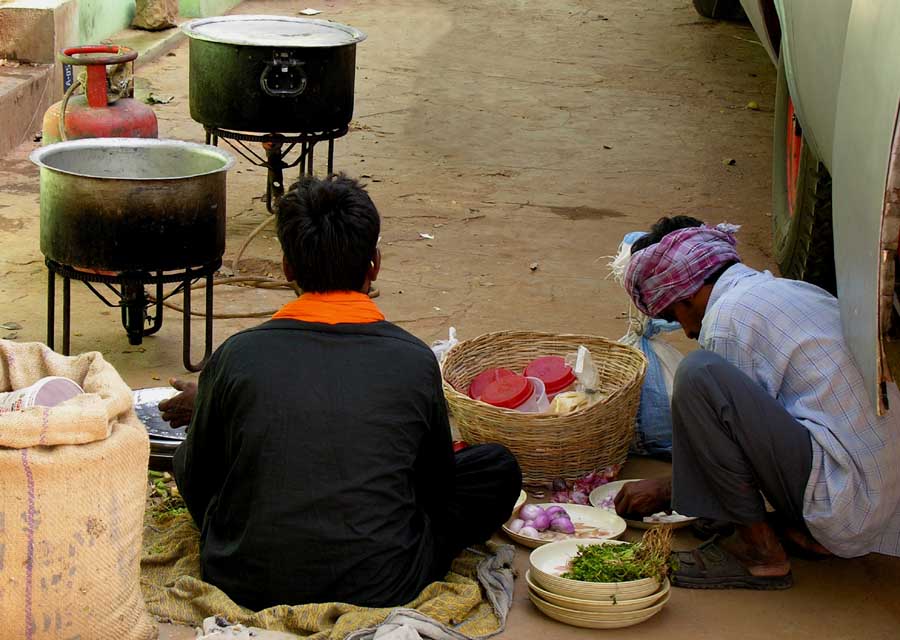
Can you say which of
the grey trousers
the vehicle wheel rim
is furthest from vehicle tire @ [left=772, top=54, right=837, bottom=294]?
the grey trousers

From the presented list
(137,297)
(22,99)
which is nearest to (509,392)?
(137,297)

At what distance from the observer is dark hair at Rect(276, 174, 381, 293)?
285 centimetres

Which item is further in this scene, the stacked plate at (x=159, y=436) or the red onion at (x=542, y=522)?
the stacked plate at (x=159, y=436)

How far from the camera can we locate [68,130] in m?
5.02

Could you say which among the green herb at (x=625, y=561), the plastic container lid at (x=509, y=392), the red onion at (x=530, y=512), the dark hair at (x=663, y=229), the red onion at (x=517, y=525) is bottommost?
the red onion at (x=517, y=525)

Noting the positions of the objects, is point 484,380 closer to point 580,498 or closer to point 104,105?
point 580,498

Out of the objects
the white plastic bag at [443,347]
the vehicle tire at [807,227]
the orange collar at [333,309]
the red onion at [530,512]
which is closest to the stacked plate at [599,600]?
the red onion at [530,512]

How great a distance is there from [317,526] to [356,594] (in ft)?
0.65

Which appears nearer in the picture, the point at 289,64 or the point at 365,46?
the point at 289,64

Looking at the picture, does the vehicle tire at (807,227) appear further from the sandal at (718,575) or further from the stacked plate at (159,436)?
the stacked plate at (159,436)

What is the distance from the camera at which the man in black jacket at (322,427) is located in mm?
2818

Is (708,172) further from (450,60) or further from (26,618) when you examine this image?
(26,618)

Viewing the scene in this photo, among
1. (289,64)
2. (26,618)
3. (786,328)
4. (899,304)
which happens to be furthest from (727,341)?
(289,64)

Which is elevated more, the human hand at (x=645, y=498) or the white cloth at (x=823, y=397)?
the white cloth at (x=823, y=397)
